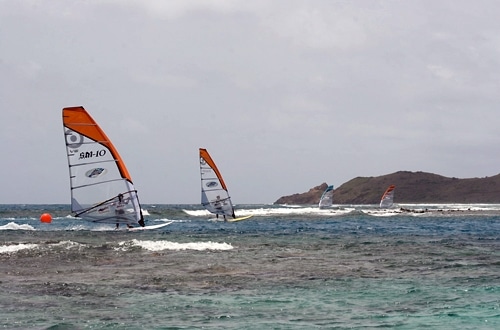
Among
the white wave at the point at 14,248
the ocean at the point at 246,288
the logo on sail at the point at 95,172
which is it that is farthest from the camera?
the white wave at the point at 14,248

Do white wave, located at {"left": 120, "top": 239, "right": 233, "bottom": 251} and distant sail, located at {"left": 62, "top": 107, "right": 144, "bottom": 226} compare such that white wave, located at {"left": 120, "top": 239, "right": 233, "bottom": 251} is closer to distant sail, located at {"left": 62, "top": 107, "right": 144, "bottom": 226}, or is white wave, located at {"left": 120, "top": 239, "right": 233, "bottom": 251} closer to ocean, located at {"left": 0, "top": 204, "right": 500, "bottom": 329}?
ocean, located at {"left": 0, "top": 204, "right": 500, "bottom": 329}

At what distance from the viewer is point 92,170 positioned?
85.3 ft

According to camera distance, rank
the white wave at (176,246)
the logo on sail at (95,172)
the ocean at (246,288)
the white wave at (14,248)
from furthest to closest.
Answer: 1. the white wave at (176,246)
2. the white wave at (14,248)
3. the logo on sail at (95,172)
4. the ocean at (246,288)

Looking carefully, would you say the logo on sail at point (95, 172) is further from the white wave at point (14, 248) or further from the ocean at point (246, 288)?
the white wave at point (14, 248)

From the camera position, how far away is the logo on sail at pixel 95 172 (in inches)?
1022

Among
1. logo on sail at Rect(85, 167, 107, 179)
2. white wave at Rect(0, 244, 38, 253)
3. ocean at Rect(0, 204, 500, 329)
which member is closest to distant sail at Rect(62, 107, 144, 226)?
logo on sail at Rect(85, 167, 107, 179)

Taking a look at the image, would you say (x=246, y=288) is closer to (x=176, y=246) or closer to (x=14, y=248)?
(x=176, y=246)

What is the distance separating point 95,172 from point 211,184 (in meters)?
26.2

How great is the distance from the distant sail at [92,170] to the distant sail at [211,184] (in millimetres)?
24039

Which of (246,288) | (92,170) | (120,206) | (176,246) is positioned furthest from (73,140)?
(246,288)

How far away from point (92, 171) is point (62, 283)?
8834mm

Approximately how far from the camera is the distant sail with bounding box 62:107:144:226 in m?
25.7

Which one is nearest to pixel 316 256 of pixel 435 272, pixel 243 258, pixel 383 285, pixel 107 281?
pixel 243 258

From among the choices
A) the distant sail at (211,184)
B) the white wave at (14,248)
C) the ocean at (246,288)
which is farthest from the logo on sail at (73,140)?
the distant sail at (211,184)
